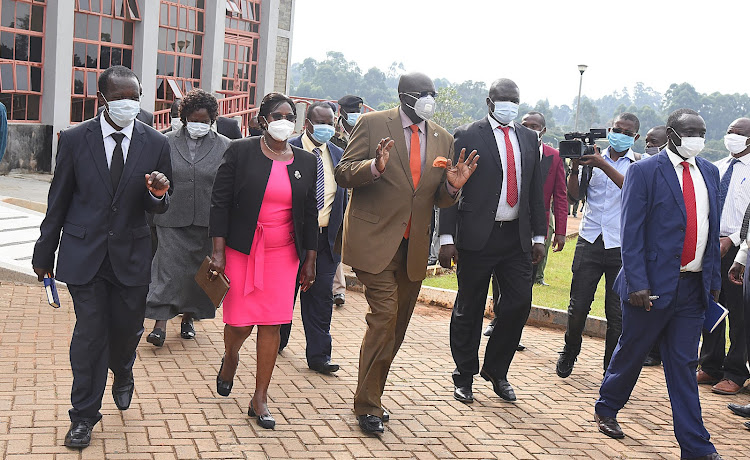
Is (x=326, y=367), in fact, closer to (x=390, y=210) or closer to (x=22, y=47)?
(x=390, y=210)

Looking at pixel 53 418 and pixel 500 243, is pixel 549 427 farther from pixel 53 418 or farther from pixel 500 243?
pixel 53 418

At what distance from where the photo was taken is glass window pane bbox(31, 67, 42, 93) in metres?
19.3

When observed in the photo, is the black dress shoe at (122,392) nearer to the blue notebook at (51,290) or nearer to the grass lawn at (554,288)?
the blue notebook at (51,290)

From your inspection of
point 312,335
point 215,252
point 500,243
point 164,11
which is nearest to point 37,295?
point 312,335

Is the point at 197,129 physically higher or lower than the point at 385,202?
higher

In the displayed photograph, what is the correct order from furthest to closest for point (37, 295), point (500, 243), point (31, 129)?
point (31, 129) → point (37, 295) → point (500, 243)

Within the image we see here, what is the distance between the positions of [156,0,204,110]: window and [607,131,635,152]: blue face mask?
17.6 m

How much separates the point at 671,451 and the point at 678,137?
210 cm

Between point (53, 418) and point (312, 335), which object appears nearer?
point (53, 418)

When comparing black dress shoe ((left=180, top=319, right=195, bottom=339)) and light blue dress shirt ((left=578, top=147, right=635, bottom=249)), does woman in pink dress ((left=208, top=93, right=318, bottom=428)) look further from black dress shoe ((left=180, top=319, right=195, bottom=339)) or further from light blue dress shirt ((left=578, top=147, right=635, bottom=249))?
light blue dress shirt ((left=578, top=147, right=635, bottom=249))

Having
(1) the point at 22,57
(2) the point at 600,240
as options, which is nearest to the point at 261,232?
(2) the point at 600,240

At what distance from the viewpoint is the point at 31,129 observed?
62.5ft

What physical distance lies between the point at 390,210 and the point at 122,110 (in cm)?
183

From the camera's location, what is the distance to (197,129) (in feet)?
24.2
